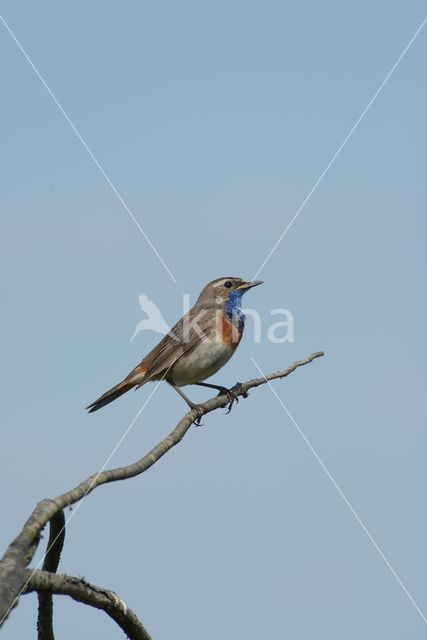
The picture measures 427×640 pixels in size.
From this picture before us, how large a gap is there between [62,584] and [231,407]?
6.90m

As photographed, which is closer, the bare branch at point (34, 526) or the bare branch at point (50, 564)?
the bare branch at point (34, 526)

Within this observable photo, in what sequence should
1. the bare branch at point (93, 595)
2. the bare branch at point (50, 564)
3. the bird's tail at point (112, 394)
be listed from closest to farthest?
the bare branch at point (93, 595) → the bare branch at point (50, 564) → the bird's tail at point (112, 394)

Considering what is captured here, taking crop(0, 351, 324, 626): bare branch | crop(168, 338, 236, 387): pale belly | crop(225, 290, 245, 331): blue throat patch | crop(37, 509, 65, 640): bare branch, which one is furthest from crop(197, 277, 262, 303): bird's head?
crop(37, 509, 65, 640): bare branch

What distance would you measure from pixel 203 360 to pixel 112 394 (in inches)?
43.4

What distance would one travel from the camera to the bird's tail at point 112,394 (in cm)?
1044

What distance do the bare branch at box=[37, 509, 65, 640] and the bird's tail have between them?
704cm

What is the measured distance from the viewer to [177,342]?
35.1 ft

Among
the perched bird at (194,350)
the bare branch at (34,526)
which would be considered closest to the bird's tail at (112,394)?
the perched bird at (194,350)

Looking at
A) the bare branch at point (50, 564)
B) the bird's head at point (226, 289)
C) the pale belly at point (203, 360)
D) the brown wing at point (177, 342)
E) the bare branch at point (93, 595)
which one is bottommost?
the bare branch at point (93, 595)

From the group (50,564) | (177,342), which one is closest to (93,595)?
(50,564)

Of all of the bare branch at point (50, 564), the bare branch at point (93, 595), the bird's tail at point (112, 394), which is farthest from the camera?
the bird's tail at point (112, 394)

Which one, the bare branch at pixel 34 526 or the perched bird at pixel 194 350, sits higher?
the perched bird at pixel 194 350

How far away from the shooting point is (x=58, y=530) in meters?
3.33

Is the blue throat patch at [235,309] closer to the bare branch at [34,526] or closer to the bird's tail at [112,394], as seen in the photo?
the bird's tail at [112,394]
